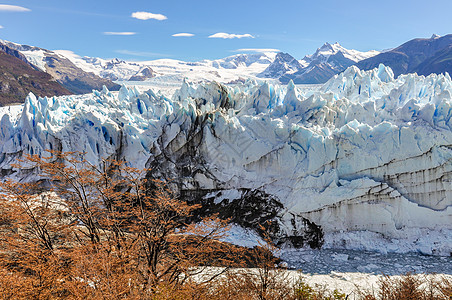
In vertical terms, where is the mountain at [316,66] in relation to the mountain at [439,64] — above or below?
above

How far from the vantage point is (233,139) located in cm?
1534

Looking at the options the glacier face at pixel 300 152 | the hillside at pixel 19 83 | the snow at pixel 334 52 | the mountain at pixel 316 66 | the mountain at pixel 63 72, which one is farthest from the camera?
the snow at pixel 334 52

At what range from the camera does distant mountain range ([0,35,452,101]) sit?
86.0 metres

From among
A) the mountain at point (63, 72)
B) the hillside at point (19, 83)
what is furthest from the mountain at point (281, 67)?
the hillside at point (19, 83)

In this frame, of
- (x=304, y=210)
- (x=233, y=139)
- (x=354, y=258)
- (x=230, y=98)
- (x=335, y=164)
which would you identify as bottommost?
(x=354, y=258)

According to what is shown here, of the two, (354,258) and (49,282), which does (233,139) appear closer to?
(354,258)

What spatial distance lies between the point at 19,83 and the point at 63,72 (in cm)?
5775

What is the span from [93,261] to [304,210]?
31.5ft

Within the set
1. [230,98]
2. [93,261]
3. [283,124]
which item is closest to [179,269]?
[93,261]

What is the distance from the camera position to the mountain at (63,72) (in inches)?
4385

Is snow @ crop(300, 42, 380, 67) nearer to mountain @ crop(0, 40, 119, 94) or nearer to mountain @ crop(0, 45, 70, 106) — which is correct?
mountain @ crop(0, 40, 119, 94)

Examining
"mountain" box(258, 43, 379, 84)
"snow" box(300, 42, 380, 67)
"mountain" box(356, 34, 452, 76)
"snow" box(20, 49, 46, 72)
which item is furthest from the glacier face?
"snow" box(300, 42, 380, 67)

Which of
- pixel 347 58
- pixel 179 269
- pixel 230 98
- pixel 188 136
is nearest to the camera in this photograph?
pixel 179 269

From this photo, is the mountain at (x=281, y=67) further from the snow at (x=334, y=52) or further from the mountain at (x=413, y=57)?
the mountain at (x=413, y=57)
